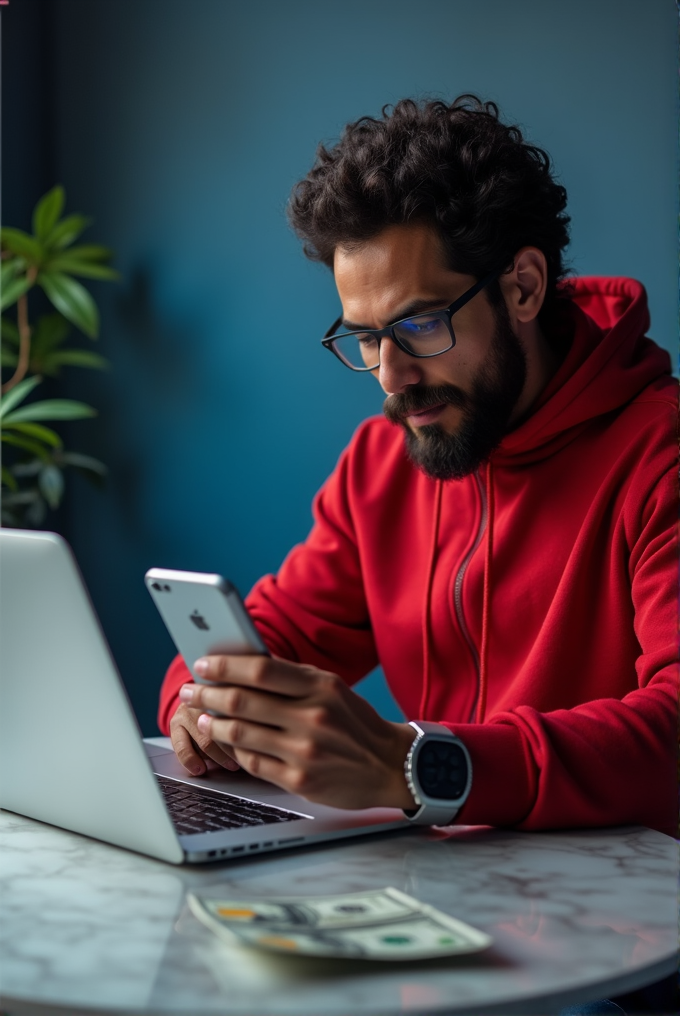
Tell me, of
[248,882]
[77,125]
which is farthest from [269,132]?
[248,882]

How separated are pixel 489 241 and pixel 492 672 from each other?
596 millimetres

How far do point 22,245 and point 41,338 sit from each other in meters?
0.30

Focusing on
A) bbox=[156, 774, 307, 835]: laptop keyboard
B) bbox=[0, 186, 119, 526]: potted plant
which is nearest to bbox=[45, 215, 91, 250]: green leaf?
bbox=[0, 186, 119, 526]: potted plant

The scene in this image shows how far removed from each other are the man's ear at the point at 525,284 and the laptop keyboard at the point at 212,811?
822 mm

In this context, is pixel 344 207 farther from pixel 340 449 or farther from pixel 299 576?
pixel 340 449

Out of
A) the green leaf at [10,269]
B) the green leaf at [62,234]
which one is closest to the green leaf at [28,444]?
the green leaf at [10,269]

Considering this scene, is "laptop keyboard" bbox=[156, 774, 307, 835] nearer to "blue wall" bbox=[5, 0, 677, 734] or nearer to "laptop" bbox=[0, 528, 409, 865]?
"laptop" bbox=[0, 528, 409, 865]

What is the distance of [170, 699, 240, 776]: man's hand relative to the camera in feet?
3.81

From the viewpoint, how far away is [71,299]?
2857 millimetres

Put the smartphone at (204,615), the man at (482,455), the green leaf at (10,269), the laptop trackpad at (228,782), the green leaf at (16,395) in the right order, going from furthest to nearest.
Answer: the green leaf at (10,269), the green leaf at (16,395), the man at (482,455), the laptop trackpad at (228,782), the smartphone at (204,615)

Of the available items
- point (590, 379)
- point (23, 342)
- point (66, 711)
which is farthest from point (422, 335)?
point (23, 342)

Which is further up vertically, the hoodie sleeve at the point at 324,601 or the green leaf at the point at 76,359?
the green leaf at the point at 76,359

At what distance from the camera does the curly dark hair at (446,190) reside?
57.2 inches

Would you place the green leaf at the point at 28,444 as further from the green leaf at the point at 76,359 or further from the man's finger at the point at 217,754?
the man's finger at the point at 217,754
